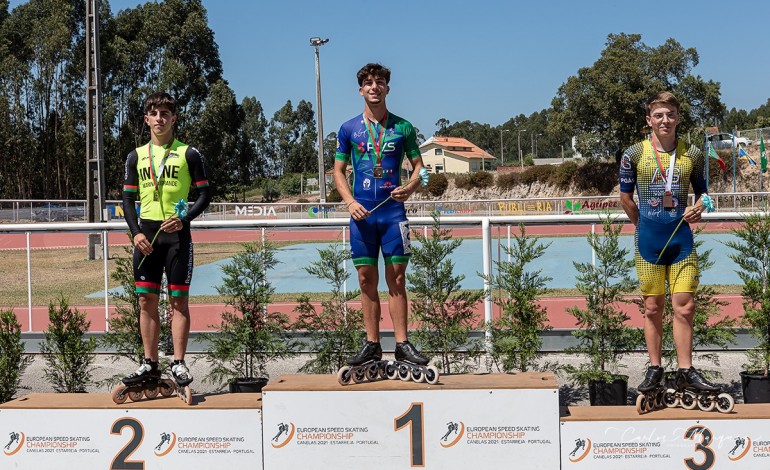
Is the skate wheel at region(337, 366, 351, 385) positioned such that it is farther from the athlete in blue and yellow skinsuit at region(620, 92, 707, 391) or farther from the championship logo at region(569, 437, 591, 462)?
the athlete in blue and yellow skinsuit at region(620, 92, 707, 391)

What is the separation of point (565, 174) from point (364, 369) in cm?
6183

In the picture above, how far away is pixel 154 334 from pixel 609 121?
60489 millimetres

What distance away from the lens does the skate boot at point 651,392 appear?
468 centimetres

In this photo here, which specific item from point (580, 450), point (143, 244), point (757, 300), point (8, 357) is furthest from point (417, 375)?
point (8, 357)

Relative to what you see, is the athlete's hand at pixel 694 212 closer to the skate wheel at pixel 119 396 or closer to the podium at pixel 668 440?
the podium at pixel 668 440

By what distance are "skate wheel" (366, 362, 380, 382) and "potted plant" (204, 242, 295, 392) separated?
164cm

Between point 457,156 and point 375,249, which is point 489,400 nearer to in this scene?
point 375,249

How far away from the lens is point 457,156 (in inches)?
4407

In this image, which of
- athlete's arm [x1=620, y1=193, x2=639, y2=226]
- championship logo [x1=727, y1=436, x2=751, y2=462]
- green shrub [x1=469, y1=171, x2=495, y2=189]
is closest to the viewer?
championship logo [x1=727, y1=436, x2=751, y2=462]

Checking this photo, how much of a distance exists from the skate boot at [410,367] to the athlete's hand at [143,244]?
1823 mm

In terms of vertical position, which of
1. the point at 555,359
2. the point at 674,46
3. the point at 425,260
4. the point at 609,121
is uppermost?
the point at 674,46

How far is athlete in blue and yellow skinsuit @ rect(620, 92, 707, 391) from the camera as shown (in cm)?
478

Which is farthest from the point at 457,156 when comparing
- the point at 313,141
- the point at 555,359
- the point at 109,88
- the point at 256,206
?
the point at 555,359

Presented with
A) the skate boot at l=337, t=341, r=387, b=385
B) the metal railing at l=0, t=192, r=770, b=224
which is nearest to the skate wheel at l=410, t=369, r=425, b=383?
the skate boot at l=337, t=341, r=387, b=385
